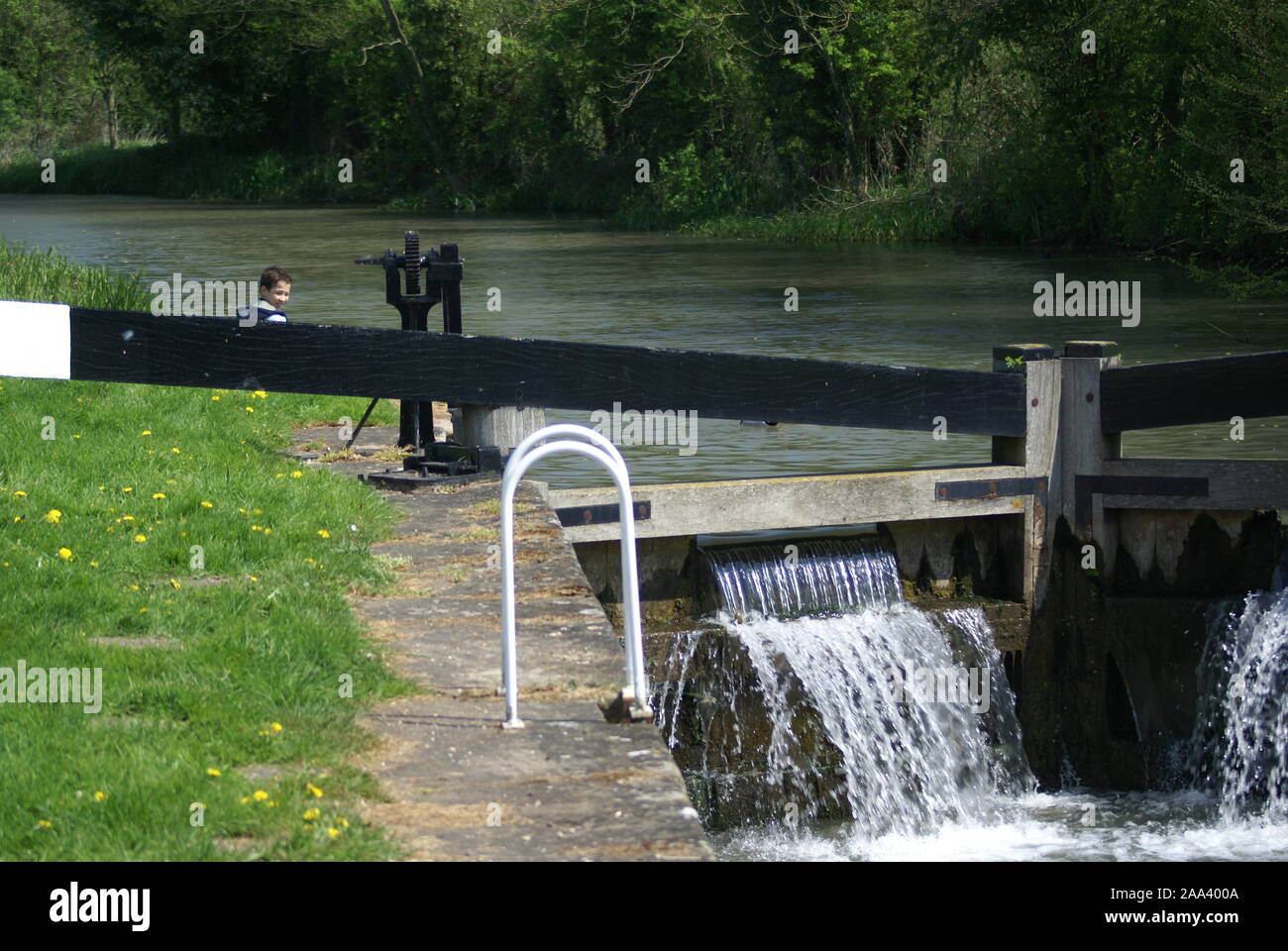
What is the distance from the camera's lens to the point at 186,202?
51719 millimetres

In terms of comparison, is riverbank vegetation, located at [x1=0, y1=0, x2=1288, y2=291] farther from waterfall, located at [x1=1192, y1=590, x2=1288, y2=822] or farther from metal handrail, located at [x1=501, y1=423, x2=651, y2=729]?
metal handrail, located at [x1=501, y1=423, x2=651, y2=729]

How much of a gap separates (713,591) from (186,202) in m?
45.7

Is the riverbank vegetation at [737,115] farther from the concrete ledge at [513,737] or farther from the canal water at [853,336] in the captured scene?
the concrete ledge at [513,737]

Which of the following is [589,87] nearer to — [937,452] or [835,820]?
[937,452]

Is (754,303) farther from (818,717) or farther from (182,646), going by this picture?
(182,646)

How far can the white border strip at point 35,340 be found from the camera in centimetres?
651

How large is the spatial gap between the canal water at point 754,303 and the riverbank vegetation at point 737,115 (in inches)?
48.1

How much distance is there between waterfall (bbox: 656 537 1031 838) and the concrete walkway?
223cm

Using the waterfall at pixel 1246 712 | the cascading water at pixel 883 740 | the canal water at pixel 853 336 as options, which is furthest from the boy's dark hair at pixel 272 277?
the waterfall at pixel 1246 712

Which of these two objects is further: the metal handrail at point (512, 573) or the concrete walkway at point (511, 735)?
the metal handrail at point (512, 573)

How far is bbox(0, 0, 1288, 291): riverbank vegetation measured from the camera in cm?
2495

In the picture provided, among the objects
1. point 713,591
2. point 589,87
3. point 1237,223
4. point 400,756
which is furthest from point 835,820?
point 589,87

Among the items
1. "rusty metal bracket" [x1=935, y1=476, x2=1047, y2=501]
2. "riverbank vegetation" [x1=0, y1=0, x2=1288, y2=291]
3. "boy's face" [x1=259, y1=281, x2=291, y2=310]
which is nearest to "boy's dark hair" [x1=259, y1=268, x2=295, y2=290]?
"boy's face" [x1=259, y1=281, x2=291, y2=310]

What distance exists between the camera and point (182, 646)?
5387mm
